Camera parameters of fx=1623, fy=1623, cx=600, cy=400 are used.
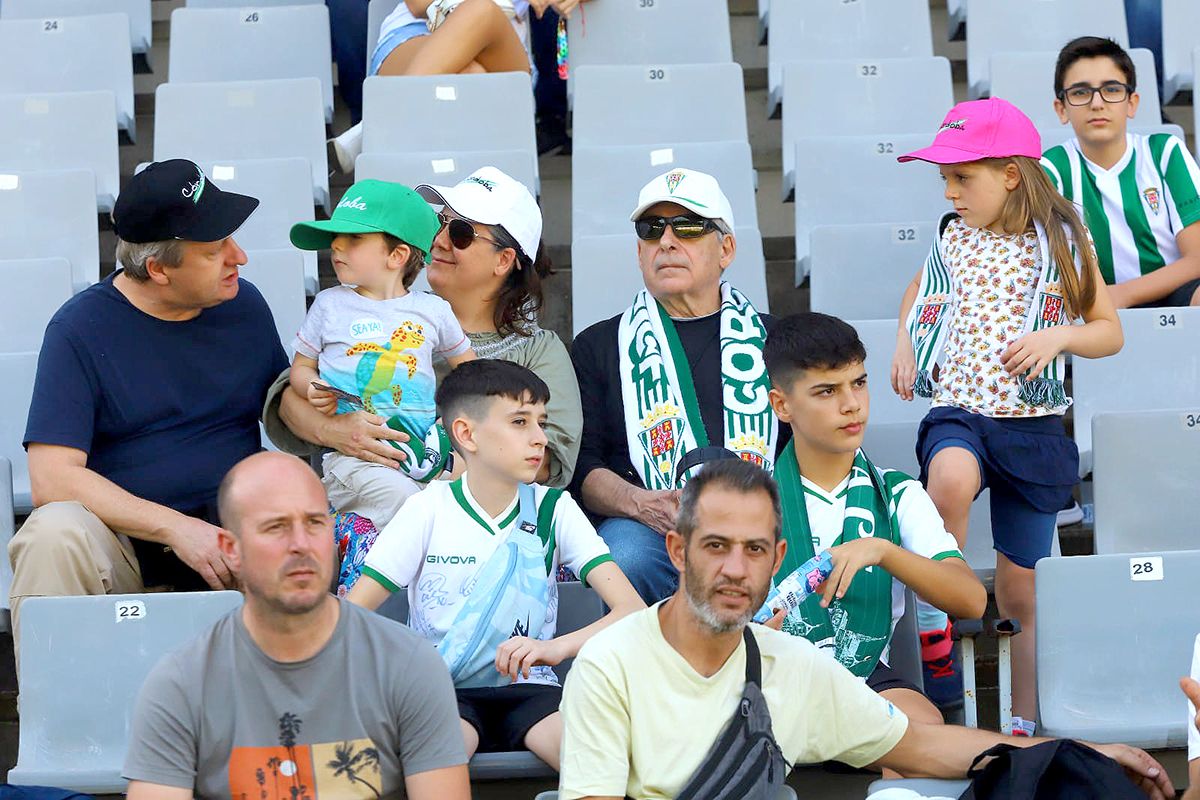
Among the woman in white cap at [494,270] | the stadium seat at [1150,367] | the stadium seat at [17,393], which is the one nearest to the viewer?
the woman in white cap at [494,270]

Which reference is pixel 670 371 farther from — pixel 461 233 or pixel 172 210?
pixel 172 210

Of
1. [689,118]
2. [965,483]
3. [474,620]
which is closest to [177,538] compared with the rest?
[474,620]

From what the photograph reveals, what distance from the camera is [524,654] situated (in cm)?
269

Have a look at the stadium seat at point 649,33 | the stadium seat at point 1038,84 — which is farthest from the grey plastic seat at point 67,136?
the stadium seat at point 1038,84

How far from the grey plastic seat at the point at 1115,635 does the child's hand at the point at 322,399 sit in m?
1.42

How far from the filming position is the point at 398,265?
345 centimetres

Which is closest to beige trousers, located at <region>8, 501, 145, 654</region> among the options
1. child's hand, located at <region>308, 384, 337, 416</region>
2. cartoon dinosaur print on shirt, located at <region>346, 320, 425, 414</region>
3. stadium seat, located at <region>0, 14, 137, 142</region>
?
child's hand, located at <region>308, 384, 337, 416</region>

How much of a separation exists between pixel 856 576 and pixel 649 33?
2.98m

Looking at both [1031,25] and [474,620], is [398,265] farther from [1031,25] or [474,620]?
[1031,25]

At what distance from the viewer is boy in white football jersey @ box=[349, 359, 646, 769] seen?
9.25 feet

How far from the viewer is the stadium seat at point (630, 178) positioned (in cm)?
452

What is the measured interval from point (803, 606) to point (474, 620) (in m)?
0.58

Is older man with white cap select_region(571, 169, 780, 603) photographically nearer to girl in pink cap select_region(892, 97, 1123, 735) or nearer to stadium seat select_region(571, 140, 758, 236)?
girl in pink cap select_region(892, 97, 1123, 735)

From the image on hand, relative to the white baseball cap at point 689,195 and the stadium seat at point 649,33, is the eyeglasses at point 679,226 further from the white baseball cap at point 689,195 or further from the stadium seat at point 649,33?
the stadium seat at point 649,33
